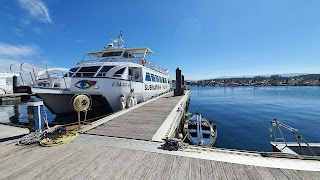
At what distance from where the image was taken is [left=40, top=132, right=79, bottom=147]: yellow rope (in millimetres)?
4681

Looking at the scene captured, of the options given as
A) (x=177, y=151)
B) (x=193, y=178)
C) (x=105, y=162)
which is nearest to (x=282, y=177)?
(x=193, y=178)

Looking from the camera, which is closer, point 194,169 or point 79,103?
point 194,169

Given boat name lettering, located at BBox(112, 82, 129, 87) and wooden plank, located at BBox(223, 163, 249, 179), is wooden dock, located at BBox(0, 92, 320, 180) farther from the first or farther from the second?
boat name lettering, located at BBox(112, 82, 129, 87)

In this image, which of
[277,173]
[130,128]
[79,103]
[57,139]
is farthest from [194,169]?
[79,103]

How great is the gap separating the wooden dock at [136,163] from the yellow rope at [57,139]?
20 cm

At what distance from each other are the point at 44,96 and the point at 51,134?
6.37m

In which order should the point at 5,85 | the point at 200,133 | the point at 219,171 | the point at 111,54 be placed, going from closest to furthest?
the point at 219,171
the point at 200,133
the point at 111,54
the point at 5,85

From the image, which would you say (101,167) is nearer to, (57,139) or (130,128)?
(57,139)

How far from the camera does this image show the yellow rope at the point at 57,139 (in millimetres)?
4681

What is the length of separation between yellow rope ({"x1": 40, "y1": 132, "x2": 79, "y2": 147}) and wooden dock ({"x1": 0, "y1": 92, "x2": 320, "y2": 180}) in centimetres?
20

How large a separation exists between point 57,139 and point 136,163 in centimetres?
297

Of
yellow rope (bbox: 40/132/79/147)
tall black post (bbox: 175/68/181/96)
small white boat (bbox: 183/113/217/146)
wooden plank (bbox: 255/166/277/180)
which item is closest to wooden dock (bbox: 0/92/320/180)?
wooden plank (bbox: 255/166/277/180)

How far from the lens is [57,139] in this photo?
4973 mm

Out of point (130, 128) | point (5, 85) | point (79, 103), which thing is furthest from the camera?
point (5, 85)
